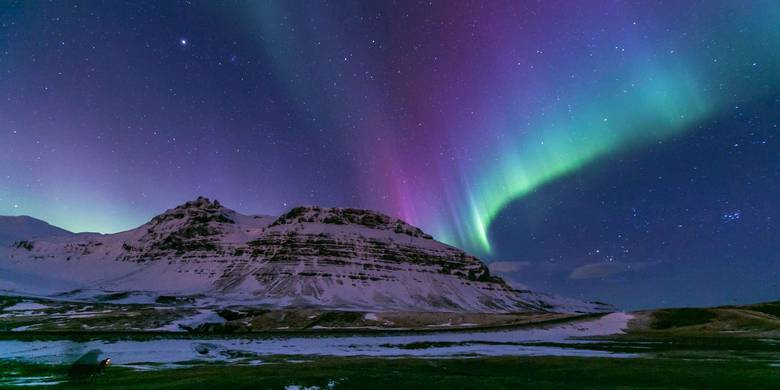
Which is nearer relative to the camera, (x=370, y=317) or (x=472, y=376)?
(x=472, y=376)

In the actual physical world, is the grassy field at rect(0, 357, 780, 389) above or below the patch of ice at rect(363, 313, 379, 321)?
below

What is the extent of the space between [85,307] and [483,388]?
658 ft

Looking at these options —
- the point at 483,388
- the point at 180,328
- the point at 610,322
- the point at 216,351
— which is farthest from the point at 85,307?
the point at 483,388

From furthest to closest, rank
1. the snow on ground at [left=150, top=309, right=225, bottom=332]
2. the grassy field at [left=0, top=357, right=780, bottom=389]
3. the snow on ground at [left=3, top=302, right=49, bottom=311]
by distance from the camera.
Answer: the snow on ground at [left=3, top=302, right=49, bottom=311]
the snow on ground at [left=150, top=309, right=225, bottom=332]
the grassy field at [left=0, top=357, right=780, bottom=389]

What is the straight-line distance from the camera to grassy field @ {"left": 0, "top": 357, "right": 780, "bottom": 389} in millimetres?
31516

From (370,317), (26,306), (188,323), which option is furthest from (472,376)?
(26,306)

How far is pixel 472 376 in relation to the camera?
36.7m

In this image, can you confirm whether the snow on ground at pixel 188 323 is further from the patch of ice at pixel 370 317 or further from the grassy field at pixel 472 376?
the grassy field at pixel 472 376

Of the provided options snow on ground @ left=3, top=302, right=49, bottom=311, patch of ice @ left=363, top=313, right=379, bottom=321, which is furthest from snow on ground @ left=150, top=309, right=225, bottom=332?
snow on ground @ left=3, top=302, right=49, bottom=311

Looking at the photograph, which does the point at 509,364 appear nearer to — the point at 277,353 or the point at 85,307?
the point at 277,353

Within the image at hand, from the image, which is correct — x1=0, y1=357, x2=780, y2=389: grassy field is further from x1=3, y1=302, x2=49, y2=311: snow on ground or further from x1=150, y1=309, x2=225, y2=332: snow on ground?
x1=3, y1=302, x2=49, y2=311: snow on ground

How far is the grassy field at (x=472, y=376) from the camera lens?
31.5 metres

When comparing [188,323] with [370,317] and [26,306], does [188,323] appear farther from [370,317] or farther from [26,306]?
[26,306]

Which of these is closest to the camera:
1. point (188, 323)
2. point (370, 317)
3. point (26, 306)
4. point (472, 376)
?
point (472, 376)
